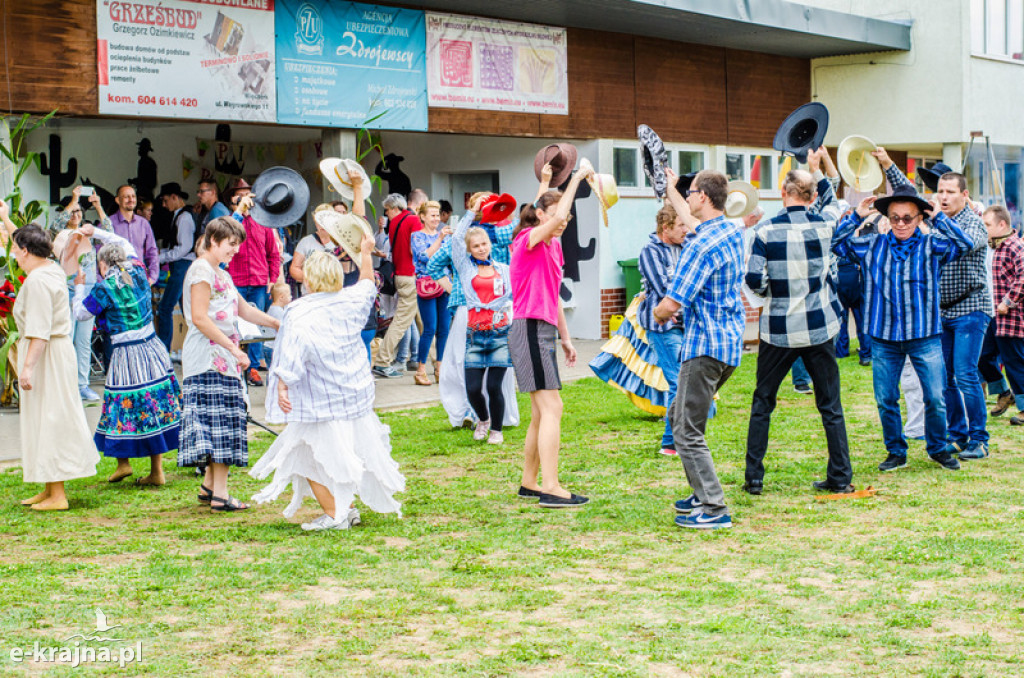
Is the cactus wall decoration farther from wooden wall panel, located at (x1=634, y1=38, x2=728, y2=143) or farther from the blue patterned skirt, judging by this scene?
the blue patterned skirt

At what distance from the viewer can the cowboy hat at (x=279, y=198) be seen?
8.81 meters

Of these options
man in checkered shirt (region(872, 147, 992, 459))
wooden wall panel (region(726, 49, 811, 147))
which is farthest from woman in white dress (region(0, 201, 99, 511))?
wooden wall panel (region(726, 49, 811, 147))

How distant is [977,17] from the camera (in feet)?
65.6

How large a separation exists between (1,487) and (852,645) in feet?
19.4

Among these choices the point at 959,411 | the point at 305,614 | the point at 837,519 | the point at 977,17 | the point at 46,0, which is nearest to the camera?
the point at 305,614

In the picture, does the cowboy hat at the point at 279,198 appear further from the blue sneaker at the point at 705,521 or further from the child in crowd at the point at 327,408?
the blue sneaker at the point at 705,521

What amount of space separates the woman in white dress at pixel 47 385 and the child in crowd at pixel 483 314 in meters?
3.04

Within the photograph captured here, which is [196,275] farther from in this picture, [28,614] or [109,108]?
[109,108]

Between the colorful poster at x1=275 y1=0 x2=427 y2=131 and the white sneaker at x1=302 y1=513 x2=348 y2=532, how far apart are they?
712 cm

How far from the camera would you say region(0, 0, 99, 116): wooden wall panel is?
1080cm

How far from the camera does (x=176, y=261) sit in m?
13.4

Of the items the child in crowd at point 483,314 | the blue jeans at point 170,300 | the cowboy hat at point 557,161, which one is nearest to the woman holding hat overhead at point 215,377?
the cowboy hat at point 557,161

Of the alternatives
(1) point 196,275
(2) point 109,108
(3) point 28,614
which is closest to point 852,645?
(3) point 28,614

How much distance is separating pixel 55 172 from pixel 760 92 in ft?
35.5
